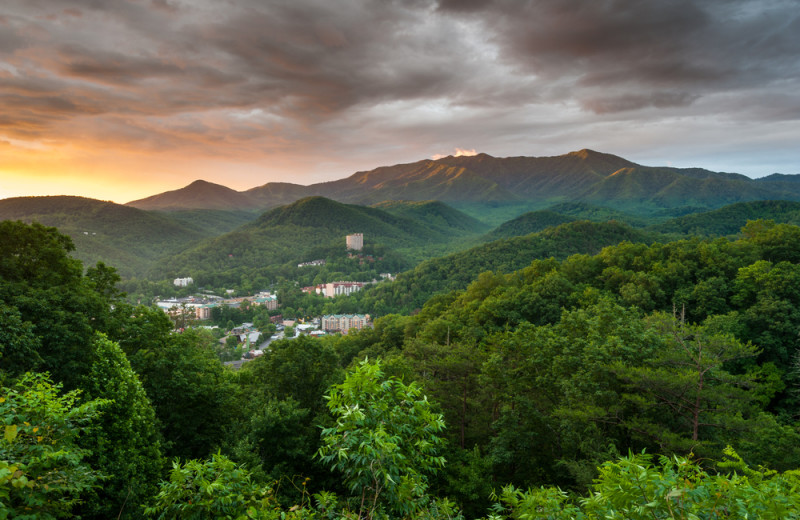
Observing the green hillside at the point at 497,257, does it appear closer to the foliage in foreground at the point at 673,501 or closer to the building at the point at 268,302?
the building at the point at 268,302

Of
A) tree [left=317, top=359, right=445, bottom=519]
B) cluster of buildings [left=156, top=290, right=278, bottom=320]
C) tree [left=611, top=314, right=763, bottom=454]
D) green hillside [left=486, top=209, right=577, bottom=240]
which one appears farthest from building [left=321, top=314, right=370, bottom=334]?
green hillside [left=486, top=209, right=577, bottom=240]

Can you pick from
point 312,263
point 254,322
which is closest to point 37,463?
point 254,322

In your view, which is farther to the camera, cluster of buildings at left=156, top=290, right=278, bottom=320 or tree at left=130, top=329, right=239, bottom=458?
cluster of buildings at left=156, top=290, right=278, bottom=320

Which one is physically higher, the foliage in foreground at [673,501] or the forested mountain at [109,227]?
the forested mountain at [109,227]

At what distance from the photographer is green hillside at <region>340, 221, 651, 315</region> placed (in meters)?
77.8

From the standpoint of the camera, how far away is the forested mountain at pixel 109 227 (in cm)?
13762

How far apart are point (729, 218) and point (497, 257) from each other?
238 ft

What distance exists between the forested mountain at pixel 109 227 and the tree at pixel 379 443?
488ft

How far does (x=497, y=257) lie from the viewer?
80000 millimetres

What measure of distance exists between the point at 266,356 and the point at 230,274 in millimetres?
121764

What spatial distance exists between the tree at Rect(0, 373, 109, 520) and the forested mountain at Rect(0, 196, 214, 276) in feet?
478

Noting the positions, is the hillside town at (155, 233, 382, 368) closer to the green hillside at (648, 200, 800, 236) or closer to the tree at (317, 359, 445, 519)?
the tree at (317, 359, 445, 519)

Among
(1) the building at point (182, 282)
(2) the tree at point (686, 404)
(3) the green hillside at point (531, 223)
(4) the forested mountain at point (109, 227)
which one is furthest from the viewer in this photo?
(3) the green hillside at point (531, 223)

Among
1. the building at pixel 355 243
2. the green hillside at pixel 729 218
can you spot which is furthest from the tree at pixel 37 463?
the building at pixel 355 243
